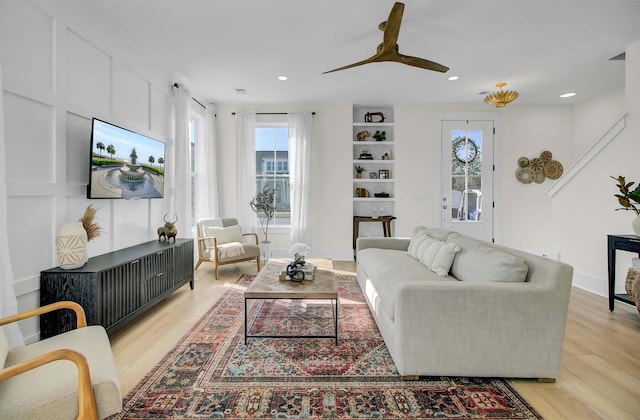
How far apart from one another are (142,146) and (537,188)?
620 centimetres

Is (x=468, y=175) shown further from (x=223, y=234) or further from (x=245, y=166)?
(x=223, y=234)

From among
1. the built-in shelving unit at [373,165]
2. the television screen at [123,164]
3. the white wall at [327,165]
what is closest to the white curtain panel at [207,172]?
the white wall at [327,165]

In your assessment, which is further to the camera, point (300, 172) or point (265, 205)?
point (300, 172)

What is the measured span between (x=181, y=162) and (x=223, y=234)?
3.78 feet

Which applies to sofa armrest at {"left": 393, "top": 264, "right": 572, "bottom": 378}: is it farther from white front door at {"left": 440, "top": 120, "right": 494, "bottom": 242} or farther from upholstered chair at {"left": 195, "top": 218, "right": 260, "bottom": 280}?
white front door at {"left": 440, "top": 120, "right": 494, "bottom": 242}

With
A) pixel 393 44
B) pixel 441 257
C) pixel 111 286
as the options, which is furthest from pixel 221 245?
pixel 393 44

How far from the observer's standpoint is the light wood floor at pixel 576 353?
1739 millimetres

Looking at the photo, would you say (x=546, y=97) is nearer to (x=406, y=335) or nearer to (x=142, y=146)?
(x=406, y=335)

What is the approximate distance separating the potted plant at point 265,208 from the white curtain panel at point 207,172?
66 cm

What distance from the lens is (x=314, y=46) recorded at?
11.3 feet

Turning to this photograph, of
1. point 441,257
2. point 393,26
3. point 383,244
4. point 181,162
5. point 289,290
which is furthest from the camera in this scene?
point 181,162

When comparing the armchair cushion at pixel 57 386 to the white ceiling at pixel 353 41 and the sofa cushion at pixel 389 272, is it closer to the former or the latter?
the sofa cushion at pixel 389 272

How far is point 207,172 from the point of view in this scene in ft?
17.2

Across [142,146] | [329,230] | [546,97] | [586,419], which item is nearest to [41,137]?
[142,146]
